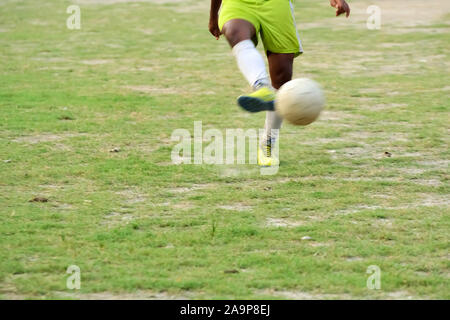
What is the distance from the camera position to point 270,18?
6.34 metres

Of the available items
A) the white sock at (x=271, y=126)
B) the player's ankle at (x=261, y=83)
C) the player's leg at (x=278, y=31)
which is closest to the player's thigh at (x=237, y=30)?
the player's leg at (x=278, y=31)

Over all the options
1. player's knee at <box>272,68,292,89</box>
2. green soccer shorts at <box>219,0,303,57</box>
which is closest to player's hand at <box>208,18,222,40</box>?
green soccer shorts at <box>219,0,303,57</box>

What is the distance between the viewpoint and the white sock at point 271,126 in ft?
22.8

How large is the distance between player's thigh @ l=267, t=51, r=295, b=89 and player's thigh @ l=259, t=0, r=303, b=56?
5 centimetres

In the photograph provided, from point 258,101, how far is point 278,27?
4.16ft

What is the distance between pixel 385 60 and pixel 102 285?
32.2ft

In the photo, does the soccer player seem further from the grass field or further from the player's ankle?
the grass field

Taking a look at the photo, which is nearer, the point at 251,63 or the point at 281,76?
the point at 251,63

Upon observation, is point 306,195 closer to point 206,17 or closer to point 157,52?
point 157,52

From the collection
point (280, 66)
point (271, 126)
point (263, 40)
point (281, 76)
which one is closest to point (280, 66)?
point (280, 66)

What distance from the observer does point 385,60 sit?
1309cm

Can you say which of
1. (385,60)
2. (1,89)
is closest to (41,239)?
(1,89)

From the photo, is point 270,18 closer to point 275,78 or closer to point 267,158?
point 275,78

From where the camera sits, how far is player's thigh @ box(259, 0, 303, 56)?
20.8 feet
